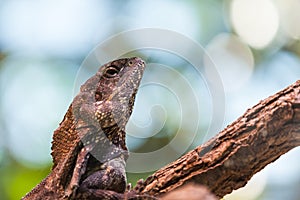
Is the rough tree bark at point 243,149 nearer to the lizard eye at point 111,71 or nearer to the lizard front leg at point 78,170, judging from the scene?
the lizard front leg at point 78,170

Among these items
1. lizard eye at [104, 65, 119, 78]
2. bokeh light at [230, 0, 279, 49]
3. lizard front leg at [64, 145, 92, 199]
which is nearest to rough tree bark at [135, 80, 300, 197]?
lizard front leg at [64, 145, 92, 199]

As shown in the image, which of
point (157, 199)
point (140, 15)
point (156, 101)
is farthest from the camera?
point (140, 15)

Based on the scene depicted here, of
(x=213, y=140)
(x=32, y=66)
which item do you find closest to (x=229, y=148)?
(x=213, y=140)

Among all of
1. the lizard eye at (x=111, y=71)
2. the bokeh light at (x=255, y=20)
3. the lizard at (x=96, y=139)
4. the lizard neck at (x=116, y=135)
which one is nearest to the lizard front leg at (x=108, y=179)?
the lizard at (x=96, y=139)

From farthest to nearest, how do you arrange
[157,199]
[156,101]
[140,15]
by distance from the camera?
1. [140,15]
2. [156,101]
3. [157,199]

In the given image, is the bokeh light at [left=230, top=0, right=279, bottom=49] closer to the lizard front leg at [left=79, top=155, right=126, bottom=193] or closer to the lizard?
the lizard

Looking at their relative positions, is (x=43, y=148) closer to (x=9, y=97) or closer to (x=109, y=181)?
(x=9, y=97)
